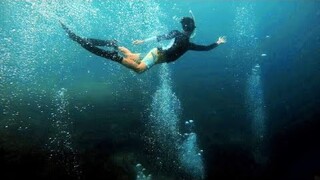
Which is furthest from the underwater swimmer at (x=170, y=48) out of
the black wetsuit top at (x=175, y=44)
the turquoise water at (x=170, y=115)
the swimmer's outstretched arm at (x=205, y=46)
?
the turquoise water at (x=170, y=115)

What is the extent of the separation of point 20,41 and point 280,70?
22.0 meters

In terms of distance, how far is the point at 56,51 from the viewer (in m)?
24.5

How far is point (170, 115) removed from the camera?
1688 centimetres

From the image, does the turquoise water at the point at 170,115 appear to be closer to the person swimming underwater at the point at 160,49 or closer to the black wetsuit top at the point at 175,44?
the person swimming underwater at the point at 160,49

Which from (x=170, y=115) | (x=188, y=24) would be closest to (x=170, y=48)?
(x=188, y=24)

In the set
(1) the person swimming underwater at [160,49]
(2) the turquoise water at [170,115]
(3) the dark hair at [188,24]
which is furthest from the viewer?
(2) the turquoise water at [170,115]

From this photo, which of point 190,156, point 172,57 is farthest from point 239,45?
point 172,57

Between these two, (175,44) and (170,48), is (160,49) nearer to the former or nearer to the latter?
(170,48)

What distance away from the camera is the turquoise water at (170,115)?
1328cm

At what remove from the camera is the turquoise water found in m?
13.3

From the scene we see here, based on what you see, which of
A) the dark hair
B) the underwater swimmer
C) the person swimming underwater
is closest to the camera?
the person swimming underwater

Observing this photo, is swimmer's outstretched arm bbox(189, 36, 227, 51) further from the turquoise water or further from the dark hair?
the turquoise water

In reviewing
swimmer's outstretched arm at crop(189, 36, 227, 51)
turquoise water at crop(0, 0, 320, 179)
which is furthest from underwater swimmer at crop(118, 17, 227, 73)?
turquoise water at crop(0, 0, 320, 179)

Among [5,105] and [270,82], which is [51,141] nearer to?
[5,105]
